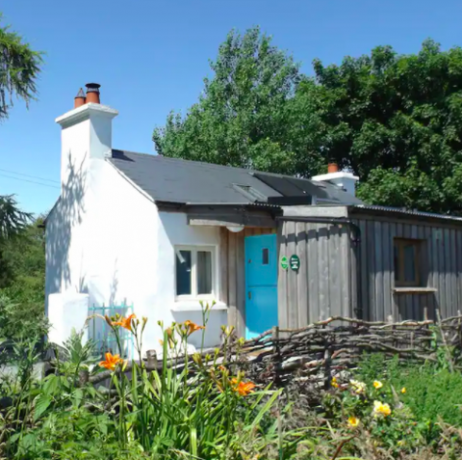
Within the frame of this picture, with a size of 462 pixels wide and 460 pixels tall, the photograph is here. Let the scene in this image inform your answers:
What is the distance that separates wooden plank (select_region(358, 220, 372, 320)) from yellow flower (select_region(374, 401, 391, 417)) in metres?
6.42

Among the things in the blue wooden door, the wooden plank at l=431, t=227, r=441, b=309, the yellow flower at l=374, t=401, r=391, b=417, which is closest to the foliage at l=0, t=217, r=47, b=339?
the yellow flower at l=374, t=401, r=391, b=417

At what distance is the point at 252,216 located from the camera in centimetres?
1125

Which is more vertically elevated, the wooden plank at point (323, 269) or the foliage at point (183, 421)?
the wooden plank at point (323, 269)

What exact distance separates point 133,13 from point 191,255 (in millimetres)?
4739

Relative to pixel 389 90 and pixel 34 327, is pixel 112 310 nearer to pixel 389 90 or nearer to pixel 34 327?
pixel 34 327

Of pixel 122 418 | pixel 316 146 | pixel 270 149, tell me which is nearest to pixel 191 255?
pixel 122 418

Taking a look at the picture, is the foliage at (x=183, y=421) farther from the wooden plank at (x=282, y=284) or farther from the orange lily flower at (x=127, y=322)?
the wooden plank at (x=282, y=284)

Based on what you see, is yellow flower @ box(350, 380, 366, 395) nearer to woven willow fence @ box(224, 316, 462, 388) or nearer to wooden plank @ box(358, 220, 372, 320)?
woven willow fence @ box(224, 316, 462, 388)

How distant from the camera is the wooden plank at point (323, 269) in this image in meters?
10.5

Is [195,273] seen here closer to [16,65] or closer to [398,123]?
[16,65]

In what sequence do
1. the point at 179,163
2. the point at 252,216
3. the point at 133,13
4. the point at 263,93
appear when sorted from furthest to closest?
the point at 263,93, the point at 179,163, the point at 252,216, the point at 133,13

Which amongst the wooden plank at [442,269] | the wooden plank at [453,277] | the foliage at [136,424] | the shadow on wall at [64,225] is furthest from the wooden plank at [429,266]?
the foliage at [136,424]

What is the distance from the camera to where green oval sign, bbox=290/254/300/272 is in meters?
10.9

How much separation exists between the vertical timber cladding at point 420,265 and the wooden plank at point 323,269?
585 mm
